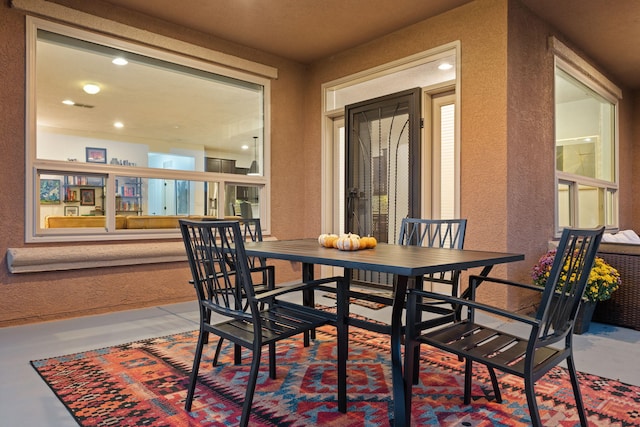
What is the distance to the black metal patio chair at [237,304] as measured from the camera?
67.1 inches

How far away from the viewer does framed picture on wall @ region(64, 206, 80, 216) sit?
369 cm

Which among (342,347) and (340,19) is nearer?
(342,347)

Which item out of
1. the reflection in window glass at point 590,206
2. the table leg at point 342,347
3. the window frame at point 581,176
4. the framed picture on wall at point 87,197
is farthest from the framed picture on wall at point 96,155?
the reflection in window glass at point 590,206

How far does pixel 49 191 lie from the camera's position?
3.61 m

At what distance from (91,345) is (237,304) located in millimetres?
1663

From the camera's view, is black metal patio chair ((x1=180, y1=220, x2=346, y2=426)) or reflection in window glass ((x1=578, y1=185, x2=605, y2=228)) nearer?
black metal patio chair ((x1=180, y1=220, x2=346, y2=426))

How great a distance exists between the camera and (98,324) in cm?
345

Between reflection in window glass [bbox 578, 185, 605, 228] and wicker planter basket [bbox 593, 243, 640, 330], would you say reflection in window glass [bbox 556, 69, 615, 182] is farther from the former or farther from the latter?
wicker planter basket [bbox 593, 243, 640, 330]

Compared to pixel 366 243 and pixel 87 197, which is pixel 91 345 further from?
pixel 366 243

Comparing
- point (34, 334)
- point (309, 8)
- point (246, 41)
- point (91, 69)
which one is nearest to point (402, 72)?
point (309, 8)

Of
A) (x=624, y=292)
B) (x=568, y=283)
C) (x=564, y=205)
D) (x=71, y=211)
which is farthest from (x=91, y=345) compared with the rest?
(x=564, y=205)

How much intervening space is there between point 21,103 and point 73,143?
1.54 feet

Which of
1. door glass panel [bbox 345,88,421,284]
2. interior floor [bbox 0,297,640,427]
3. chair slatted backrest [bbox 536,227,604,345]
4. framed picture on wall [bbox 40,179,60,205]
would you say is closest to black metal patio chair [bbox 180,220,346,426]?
interior floor [bbox 0,297,640,427]

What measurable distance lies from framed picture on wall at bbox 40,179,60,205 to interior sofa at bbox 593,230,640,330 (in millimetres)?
4712
